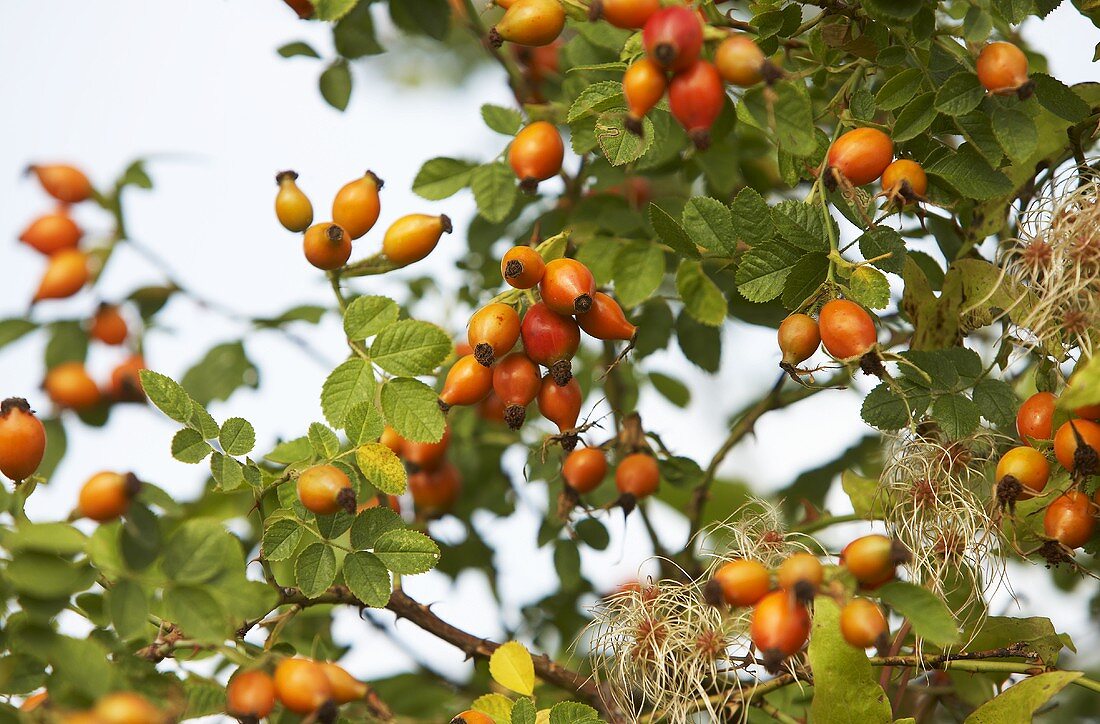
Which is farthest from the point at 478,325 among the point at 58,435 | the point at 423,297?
the point at 58,435

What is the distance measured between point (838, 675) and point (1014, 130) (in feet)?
2.44

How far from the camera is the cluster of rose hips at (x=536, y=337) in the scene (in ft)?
4.38

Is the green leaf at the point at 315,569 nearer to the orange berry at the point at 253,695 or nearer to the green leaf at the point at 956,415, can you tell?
the orange berry at the point at 253,695

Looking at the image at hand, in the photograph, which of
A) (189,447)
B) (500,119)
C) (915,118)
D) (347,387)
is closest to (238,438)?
(189,447)

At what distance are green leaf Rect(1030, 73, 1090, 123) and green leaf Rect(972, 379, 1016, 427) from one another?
1.25ft

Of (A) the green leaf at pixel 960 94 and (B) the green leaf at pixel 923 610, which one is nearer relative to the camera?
(B) the green leaf at pixel 923 610

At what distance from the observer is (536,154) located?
1659mm

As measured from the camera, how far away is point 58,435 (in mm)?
2490

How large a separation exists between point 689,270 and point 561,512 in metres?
0.50

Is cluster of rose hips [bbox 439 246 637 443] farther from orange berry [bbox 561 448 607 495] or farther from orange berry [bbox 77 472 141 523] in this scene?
orange berry [bbox 77 472 141 523]

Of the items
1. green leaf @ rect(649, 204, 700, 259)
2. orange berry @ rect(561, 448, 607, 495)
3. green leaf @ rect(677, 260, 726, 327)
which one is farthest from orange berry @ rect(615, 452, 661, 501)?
green leaf @ rect(649, 204, 700, 259)

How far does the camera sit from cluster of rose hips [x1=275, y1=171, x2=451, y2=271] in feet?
5.07

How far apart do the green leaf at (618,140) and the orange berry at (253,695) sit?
2.65 feet

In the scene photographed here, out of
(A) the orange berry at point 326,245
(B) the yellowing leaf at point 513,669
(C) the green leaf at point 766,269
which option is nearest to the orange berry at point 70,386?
(A) the orange berry at point 326,245
